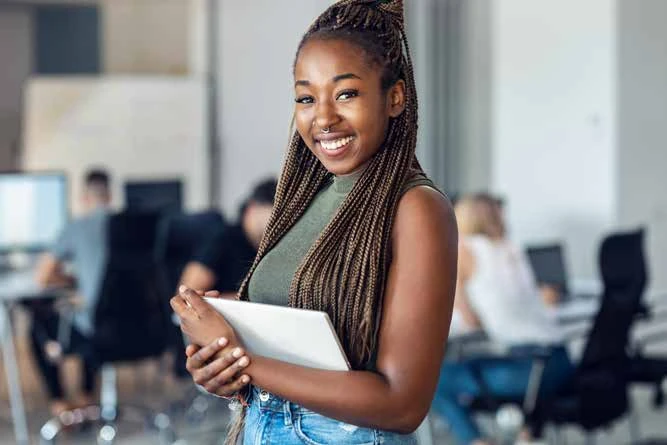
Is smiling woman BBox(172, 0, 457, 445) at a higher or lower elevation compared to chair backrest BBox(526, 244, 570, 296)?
higher

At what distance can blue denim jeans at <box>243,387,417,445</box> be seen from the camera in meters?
1.45

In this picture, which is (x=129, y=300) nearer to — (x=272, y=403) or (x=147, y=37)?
(x=272, y=403)

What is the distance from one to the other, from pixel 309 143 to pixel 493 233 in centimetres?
352

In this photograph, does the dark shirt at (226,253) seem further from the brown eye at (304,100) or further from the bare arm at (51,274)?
the brown eye at (304,100)

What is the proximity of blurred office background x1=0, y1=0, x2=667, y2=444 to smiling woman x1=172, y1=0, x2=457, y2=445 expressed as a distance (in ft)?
14.5

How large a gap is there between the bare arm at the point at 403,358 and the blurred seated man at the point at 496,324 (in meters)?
3.35

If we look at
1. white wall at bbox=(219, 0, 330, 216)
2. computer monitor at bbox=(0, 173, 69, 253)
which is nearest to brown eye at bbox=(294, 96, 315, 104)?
computer monitor at bbox=(0, 173, 69, 253)

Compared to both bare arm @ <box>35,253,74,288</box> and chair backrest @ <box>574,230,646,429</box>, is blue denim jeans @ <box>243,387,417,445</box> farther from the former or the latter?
bare arm @ <box>35,253,74,288</box>

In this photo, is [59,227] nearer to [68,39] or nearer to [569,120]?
[569,120]

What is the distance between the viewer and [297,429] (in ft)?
→ 4.82

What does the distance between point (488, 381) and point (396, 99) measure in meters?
3.41

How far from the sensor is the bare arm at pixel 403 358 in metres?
1.39

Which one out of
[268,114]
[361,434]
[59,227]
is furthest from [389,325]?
[268,114]

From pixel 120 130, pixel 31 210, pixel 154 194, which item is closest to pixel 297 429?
pixel 31 210
